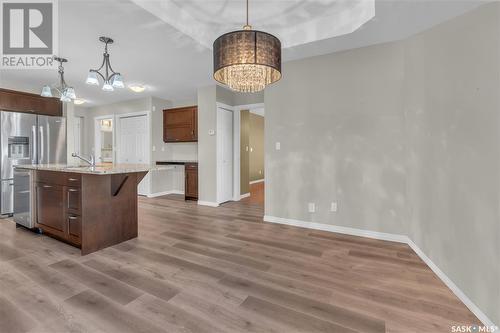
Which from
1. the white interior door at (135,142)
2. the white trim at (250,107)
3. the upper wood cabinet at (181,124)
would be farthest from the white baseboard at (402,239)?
the white interior door at (135,142)

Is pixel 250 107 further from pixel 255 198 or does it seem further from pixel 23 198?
pixel 23 198

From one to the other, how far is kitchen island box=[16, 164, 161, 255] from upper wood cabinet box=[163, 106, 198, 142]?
2.74 meters

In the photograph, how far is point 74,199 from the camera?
265 centimetres

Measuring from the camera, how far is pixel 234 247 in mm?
2807

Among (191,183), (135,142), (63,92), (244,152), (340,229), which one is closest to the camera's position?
(63,92)

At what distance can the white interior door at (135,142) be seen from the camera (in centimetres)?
602

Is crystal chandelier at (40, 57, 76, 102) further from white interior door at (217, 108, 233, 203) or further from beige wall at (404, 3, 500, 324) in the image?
beige wall at (404, 3, 500, 324)

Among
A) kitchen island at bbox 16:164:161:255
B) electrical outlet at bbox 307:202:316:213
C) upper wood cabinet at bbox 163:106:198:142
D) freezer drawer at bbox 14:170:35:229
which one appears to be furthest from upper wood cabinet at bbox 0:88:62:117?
electrical outlet at bbox 307:202:316:213

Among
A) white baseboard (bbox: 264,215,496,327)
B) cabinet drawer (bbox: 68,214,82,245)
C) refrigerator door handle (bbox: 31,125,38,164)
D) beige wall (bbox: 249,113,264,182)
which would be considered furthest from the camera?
beige wall (bbox: 249,113,264,182)

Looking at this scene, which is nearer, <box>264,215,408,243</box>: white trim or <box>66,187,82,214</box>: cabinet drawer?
<box>66,187,82,214</box>: cabinet drawer

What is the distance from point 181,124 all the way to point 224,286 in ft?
15.2

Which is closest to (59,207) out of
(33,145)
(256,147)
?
(33,145)

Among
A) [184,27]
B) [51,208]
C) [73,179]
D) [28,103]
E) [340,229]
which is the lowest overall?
[340,229]

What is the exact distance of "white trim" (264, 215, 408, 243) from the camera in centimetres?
302
